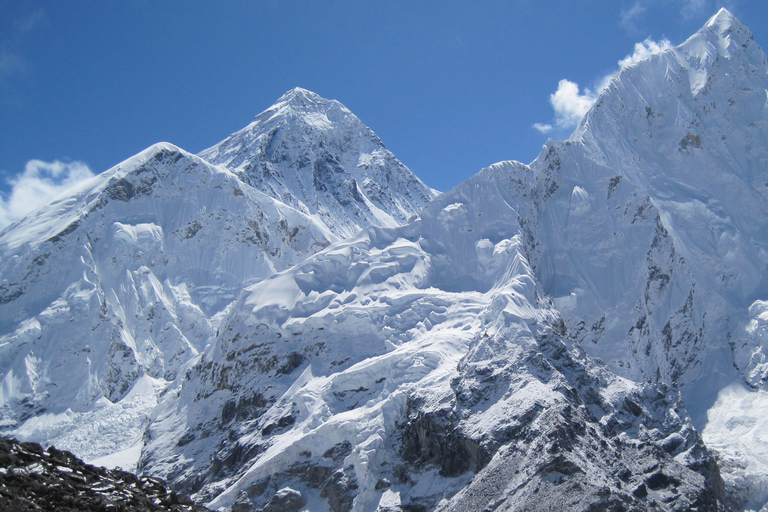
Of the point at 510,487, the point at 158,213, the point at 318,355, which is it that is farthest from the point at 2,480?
the point at 158,213

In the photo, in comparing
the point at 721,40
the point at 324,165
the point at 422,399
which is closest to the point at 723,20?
the point at 721,40

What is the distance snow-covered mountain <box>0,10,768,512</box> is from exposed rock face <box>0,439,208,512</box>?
975 inches

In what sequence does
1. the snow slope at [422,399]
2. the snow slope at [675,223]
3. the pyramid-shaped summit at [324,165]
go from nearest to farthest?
the snow slope at [422,399], the snow slope at [675,223], the pyramid-shaped summit at [324,165]

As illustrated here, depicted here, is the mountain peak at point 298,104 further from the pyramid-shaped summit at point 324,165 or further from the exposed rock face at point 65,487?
the exposed rock face at point 65,487

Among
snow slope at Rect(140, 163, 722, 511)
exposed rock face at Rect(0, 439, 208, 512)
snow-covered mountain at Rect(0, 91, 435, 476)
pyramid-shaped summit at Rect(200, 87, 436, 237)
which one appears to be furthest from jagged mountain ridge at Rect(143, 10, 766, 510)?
pyramid-shaped summit at Rect(200, 87, 436, 237)

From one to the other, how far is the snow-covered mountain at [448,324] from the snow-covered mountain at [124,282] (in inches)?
13.9

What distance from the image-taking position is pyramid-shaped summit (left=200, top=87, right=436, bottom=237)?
5802 inches

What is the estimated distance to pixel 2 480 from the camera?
2714 cm

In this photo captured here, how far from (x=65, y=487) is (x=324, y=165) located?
134407 mm

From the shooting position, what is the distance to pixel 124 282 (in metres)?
107

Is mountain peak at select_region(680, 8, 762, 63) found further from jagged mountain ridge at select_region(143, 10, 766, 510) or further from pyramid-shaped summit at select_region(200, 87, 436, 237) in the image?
pyramid-shaped summit at select_region(200, 87, 436, 237)

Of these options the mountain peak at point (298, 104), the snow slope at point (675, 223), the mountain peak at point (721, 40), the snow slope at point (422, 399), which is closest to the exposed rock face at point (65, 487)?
the snow slope at point (422, 399)

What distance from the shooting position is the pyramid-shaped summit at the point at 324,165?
5802 inches

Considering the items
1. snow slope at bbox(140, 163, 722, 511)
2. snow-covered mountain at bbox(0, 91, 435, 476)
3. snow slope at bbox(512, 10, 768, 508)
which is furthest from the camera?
snow-covered mountain at bbox(0, 91, 435, 476)
